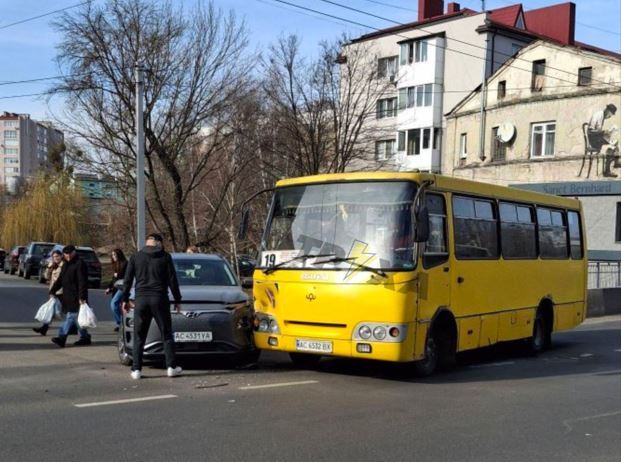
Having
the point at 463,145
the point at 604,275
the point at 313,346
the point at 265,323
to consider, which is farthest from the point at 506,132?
the point at 313,346

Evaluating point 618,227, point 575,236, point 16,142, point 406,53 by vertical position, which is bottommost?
point 575,236

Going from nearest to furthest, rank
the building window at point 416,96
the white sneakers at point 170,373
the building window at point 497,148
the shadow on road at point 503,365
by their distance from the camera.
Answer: the white sneakers at point 170,373, the shadow on road at point 503,365, the building window at point 497,148, the building window at point 416,96

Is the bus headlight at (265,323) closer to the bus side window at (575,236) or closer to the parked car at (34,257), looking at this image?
the bus side window at (575,236)

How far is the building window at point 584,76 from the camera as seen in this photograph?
1470 inches

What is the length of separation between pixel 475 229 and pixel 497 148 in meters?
32.7

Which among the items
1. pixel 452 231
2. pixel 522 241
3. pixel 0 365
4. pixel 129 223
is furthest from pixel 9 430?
pixel 129 223

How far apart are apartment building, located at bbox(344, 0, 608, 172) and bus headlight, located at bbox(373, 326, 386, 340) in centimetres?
4157

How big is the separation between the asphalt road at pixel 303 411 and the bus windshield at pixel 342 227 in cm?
161

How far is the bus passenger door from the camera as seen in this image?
893cm

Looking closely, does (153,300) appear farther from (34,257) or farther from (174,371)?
(34,257)

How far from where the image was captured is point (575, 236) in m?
14.5

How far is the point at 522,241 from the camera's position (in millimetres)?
12102

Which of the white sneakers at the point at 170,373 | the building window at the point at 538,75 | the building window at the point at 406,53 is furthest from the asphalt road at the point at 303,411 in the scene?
the building window at the point at 406,53

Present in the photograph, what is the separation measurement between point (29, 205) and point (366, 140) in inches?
1145
